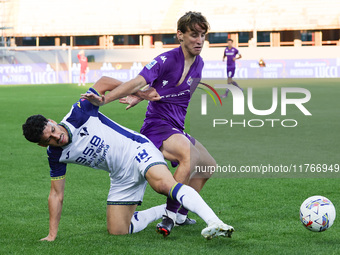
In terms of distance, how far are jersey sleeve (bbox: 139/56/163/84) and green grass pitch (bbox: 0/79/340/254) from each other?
57.2 inches

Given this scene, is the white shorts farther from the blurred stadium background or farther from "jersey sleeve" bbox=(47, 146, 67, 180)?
the blurred stadium background

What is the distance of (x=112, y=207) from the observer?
5.98 metres

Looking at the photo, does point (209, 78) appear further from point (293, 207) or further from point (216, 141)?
point (293, 207)

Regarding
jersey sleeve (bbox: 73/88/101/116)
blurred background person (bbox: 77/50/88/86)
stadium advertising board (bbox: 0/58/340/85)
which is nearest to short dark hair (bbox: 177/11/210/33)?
jersey sleeve (bbox: 73/88/101/116)

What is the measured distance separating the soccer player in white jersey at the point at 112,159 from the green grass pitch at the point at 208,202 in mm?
257

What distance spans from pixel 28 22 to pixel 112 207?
52.7 metres

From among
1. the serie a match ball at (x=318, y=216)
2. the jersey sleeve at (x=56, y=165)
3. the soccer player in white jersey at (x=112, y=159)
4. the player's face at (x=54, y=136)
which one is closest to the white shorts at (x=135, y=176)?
the soccer player in white jersey at (x=112, y=159)

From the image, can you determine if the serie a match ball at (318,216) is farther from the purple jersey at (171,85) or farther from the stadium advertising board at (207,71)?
the stadium advertising board at (207,71)

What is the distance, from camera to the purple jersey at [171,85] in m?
6.16

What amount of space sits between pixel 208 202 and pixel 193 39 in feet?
7.24

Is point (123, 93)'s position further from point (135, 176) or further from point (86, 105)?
point (135, 176)

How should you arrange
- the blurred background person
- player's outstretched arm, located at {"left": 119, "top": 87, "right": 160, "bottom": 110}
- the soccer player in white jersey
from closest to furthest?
the soccer player in white jersey → player's outstretched arm, located at {"left": 119, "top": 87, "right": 160, "bottom": 110} → the blurred background person

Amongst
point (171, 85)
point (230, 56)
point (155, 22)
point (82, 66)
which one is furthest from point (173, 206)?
point (155, 22)

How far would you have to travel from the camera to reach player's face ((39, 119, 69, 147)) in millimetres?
5168
